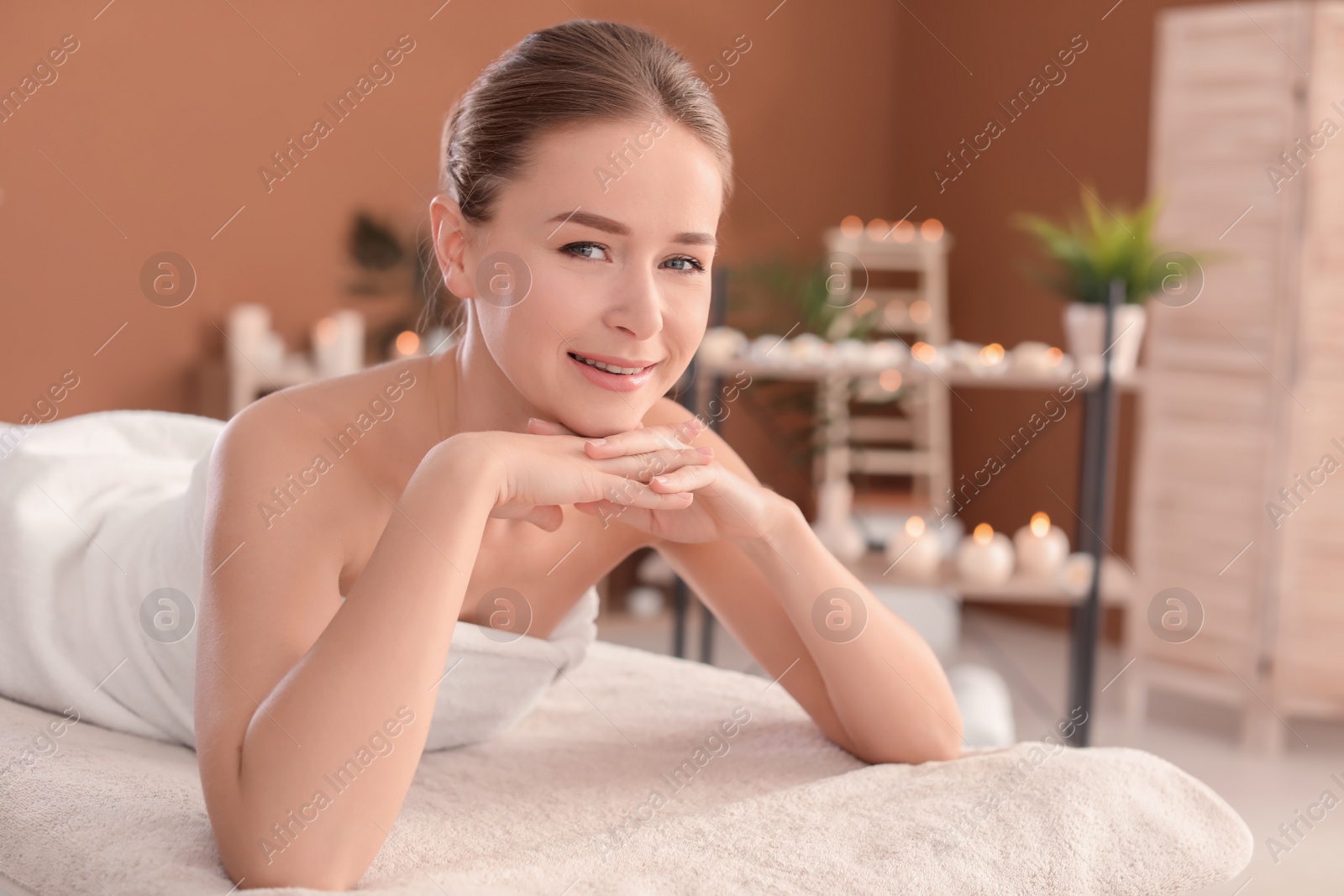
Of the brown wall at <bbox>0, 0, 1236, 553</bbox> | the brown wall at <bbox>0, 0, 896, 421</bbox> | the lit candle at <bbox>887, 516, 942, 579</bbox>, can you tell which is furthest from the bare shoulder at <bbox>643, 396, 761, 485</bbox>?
the brown wall at <bbox>0, 0, 896, 421</bbox>

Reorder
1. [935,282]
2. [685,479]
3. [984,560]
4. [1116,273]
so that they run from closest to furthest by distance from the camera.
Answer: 1. [685,479]
2. [984,560]
3. [1116,273]
4. [935,282]

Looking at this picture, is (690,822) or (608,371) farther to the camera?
(608,371)

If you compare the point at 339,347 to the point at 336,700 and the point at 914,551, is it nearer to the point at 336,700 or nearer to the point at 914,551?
the point at 914,551

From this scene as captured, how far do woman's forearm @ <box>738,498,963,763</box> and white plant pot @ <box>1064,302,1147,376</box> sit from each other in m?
1.88

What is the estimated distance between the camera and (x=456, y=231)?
119 cm

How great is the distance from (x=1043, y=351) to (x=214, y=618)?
8.01 feet

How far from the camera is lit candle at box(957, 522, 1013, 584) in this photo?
2.88 m

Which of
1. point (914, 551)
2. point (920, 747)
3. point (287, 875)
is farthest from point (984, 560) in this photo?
point (287, 875)

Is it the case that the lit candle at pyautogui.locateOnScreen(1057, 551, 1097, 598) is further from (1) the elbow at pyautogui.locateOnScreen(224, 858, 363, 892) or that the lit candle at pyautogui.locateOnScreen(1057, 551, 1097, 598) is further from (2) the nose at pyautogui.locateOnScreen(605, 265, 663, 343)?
(1) the elbow at pyautogui.locateOnScreen(224, 858, 363, 892)

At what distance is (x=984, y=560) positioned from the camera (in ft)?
9.45

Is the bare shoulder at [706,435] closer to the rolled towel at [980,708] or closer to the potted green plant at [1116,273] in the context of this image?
the rolled towel at [980,708]

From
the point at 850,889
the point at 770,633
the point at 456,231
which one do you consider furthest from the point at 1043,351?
the point at 850,889

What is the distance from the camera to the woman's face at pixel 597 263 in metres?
1.07

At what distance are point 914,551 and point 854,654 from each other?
1.74 m
